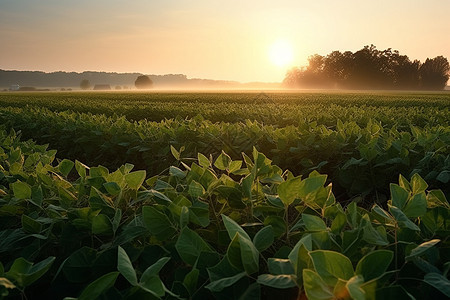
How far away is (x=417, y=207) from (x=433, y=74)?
10976 centimetres

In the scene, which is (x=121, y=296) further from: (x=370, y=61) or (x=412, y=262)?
(x=370, y=61)

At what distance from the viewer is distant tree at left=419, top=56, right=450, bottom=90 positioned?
96250 millimetres

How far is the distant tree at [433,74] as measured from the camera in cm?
9625

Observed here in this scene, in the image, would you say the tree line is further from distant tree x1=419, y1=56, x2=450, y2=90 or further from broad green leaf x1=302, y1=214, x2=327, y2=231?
broad green leaf x1=302, y1=214, x2=327, y2=231

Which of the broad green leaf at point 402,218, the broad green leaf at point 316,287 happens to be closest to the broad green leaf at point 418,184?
the broad green leaf at point 402,218

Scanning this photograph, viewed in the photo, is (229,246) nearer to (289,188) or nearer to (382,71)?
(289,188)

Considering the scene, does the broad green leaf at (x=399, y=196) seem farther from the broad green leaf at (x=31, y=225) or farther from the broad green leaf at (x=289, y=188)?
the broad green leaf at (x=31, y=225)

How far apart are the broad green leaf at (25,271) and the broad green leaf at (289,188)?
0.66 metres

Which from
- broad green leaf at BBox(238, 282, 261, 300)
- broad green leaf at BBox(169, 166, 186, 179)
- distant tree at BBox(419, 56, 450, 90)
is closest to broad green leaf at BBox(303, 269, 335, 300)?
broad green leaf at BBox(238, 282, 261, 300)

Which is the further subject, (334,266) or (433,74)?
(433,74)

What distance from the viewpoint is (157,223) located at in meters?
1.18

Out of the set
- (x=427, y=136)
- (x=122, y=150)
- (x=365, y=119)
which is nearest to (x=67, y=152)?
(x=122, y=150)

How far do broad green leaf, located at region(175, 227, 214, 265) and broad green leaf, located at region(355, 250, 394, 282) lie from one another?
439mm

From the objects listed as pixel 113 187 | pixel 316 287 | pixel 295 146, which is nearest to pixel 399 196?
pixel 316 287
